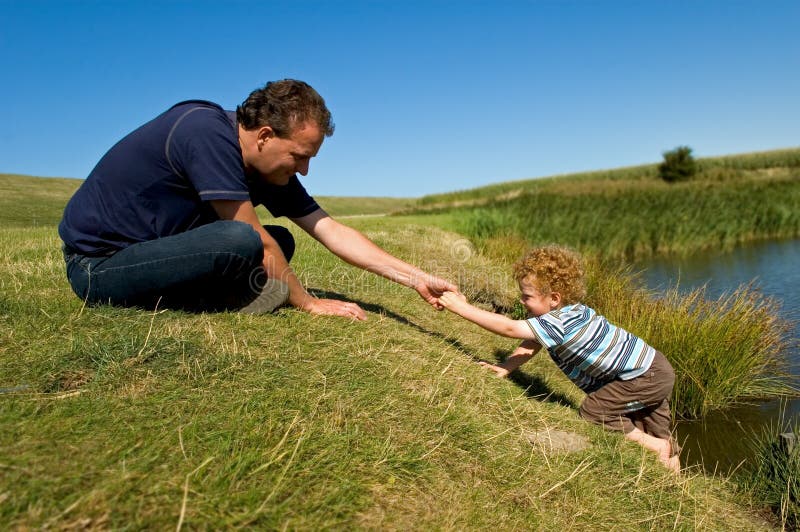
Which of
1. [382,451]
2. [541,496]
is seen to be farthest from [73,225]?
[541,496]

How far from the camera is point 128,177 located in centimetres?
280

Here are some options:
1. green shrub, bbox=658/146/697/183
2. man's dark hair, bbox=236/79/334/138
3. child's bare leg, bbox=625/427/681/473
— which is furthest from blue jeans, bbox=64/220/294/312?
green shrub, bbox=658/146/697/183

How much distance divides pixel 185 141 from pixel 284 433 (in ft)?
5.09

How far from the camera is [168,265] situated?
2797 mm

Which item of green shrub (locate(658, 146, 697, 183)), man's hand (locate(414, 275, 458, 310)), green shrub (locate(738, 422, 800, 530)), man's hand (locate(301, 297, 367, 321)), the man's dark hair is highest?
green shrub (locate(658, 146, 697, 183))

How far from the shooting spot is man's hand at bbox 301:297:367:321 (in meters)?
3.38

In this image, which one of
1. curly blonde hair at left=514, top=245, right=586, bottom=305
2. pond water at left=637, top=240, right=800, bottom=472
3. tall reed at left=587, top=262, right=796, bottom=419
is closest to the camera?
curly blonde hair at left=514, top=245, right=586, bottom=305

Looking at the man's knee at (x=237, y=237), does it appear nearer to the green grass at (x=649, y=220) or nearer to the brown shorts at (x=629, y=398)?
the brown shorts at (x=629, y=398)

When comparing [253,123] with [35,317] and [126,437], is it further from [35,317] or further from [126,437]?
[126,437]

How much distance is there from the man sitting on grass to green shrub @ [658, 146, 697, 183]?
31.1 meters

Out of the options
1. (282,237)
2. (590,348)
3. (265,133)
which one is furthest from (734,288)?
(265,133)

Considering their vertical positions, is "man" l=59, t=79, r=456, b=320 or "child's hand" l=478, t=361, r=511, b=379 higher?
"man" l=59, t=79, r=456, b=320

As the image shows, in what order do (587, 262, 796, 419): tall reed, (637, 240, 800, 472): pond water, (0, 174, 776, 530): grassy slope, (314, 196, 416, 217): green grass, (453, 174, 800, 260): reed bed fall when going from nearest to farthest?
(0, 174, 776, 530): grassy slope → (637, 240, 800, 472): pond water → (587, 262, 796, 419): tall reed → (453, 174, 800, 260): reed bed → (314, 196, 416, 217): green grass

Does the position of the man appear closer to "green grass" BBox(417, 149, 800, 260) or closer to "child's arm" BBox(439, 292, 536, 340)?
"child's arm" BBox(439, 292, 536, 340)
